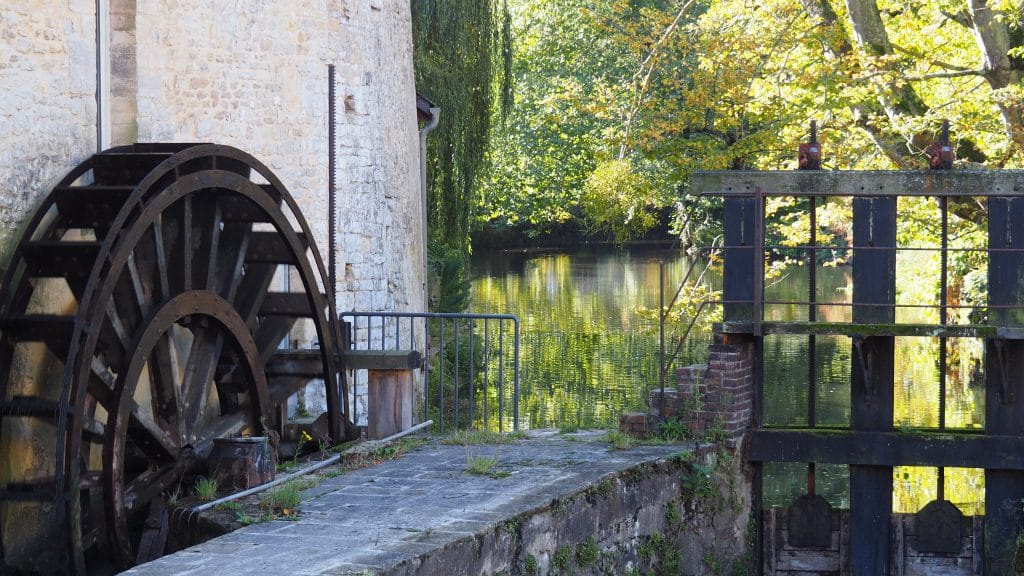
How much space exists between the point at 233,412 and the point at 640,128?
8.84 meters

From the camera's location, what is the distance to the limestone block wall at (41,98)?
21.5 ft

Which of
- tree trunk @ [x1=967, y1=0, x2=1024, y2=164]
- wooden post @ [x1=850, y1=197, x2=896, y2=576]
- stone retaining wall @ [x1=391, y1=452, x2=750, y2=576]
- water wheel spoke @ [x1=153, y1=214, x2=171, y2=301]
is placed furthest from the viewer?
tree trunk @ [x1=967, y1=0, x2=1024, y2=164]

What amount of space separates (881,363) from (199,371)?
456cm

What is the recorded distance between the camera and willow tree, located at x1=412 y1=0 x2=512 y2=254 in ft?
54.5

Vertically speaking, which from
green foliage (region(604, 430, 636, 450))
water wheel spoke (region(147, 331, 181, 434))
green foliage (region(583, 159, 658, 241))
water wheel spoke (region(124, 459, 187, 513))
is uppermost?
green foliage (region(583, 159, 658, 241))

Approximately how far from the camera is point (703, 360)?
65.3 feet

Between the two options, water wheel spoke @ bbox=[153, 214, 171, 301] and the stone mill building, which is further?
water wheel spoke @ bbox=[153, 214, 171, 301]

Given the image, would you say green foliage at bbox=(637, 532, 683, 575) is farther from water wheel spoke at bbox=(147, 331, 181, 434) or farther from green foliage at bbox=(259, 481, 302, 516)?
water wheel spoke at bbox=(147, 331, 181, 434)

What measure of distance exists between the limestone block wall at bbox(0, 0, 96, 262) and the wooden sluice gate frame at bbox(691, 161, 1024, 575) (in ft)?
13.1

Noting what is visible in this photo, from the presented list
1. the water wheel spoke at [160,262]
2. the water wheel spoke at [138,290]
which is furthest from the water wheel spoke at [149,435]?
the water wheel spoke at [160,262]

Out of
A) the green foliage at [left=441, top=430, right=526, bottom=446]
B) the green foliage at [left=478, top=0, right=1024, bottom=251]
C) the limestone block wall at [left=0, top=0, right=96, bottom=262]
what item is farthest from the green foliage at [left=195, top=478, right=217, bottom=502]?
the green foliage at [left=478, top=0, right=1024, bottom=251]

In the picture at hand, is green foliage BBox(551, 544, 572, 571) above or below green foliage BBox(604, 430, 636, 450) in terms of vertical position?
below

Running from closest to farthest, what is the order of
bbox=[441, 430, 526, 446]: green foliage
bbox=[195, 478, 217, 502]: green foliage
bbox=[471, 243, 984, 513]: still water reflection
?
bbox=[195, 478, 217, 502]: green foliage, bbox=[441, 430, 526, 446]: green foliage, bbox=[471, 243, 984, 513]: still water reflection

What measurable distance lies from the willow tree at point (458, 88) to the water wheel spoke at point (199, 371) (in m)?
9.71
